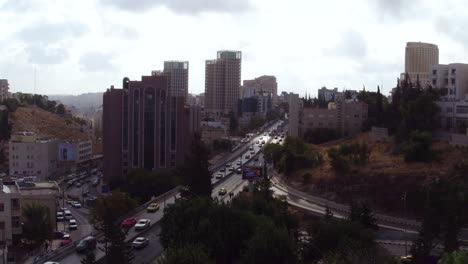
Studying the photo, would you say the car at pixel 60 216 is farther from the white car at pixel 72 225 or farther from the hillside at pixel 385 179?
the hillside at pixel 385 179

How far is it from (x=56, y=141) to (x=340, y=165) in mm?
32677

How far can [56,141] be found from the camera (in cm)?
5744

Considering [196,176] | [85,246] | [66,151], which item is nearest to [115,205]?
[196,176]

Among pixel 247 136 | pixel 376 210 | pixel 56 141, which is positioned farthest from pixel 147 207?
pixel 247 136

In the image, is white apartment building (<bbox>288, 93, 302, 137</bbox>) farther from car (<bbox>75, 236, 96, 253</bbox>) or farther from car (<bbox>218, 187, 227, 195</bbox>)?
car (<bbox>75, 236, 96, 253</bbox>)

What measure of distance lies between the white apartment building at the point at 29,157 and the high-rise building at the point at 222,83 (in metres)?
69.3

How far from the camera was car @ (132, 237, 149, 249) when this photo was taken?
20.8m

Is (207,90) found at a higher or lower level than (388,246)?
higher

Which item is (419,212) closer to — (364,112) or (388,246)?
(388,246)

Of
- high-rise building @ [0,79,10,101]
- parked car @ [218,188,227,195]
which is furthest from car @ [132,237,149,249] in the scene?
high-rise building @ [0,79,10,101]

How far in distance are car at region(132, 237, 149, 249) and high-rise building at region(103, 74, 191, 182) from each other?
86.1ft

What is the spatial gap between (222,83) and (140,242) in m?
102

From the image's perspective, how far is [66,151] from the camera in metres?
57.3

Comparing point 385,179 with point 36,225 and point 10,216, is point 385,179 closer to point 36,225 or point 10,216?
point 36,225
